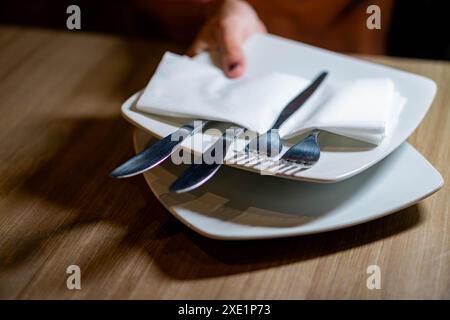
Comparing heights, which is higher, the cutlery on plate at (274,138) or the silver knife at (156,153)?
the silver knife at (156,153)

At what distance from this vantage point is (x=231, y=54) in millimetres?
682

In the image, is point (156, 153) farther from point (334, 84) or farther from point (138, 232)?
point (334, 84)

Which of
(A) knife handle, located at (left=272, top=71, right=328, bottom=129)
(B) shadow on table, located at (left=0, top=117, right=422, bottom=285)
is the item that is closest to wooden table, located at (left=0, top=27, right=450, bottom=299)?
(B) shadow on table, located at (left=0, top=117, right=422, bottom=285)

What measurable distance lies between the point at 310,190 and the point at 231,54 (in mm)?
251

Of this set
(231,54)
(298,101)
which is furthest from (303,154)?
(231,54)

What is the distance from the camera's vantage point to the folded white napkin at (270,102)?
0.51 metres

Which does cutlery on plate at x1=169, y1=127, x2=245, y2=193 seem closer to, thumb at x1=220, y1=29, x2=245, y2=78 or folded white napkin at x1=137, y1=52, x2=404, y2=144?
folded white napkin at x1=137, y1=52, x2=404, y2=144

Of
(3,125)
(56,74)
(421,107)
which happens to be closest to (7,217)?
(3,125)

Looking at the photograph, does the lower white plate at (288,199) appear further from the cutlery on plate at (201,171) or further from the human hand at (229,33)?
the human hand at (229,33)

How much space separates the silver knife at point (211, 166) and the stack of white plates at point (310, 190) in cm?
2

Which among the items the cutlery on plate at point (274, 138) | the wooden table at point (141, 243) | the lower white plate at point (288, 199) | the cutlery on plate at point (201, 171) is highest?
the cutlery on plate at point (201, 171)

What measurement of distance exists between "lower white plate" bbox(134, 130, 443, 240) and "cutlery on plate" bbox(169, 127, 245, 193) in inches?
1.6

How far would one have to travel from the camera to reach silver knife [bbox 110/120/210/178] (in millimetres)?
459

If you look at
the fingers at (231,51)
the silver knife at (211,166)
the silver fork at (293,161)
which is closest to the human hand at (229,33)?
the fingers at (231,51)
